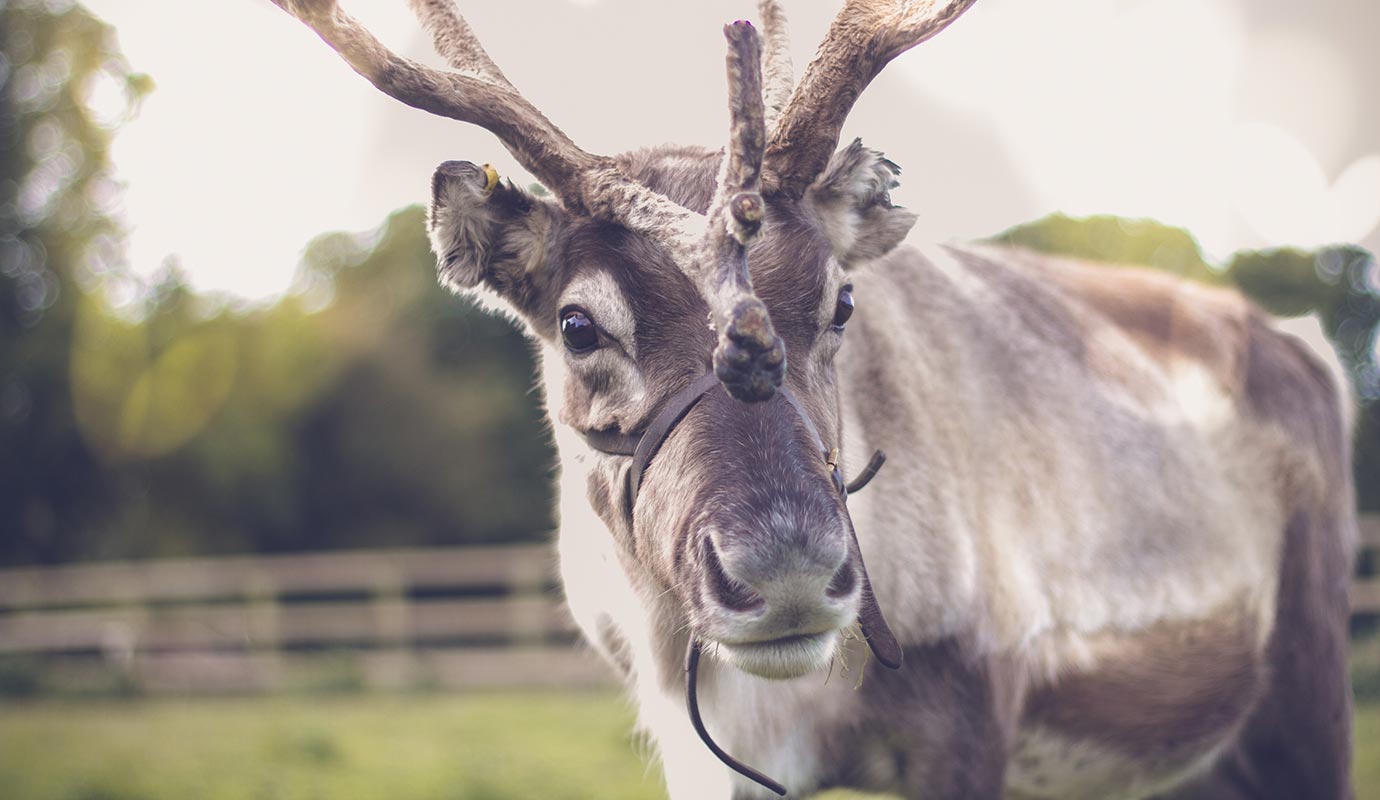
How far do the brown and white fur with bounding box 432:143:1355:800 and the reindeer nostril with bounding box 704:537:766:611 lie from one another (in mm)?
58

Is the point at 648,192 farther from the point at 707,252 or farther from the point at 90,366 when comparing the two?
the point at 90,366

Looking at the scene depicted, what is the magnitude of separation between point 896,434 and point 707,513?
3.85ft

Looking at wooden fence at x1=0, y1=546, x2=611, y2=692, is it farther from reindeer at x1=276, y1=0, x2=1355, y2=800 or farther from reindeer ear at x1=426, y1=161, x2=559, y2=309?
reindeer ear at x1=426, y1=161, x2=559, y2=309

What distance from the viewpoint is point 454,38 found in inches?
115


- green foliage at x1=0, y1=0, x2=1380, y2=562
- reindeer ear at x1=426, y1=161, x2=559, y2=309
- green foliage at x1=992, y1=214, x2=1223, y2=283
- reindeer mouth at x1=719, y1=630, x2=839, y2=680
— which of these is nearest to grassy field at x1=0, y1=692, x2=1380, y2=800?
reindeer mouth at x1=719, y1=630, x2=839, y2=680

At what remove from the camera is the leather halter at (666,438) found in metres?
2.28

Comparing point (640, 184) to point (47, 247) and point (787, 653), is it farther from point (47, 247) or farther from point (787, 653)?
point (47, 247)

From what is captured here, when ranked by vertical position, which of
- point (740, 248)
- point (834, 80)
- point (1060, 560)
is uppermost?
point (834, 80)

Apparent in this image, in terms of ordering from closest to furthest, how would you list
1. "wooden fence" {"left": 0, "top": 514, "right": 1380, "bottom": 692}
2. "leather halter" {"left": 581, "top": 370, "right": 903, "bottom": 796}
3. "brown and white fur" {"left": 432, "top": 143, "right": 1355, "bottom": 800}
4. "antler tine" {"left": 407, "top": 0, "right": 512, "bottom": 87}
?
"leather halter" {"left": 581, "top": 370, "right": 903, "bottom": 796}, "brown and white fur" {"left": 432, "top": 143, "right": 1355, "bottom": 800}, "antler tine" {"left": 407, "top": 0, "right": 512, "bottom": 87}, "wooden fence" {"left": 0, "top": 514, "right": 1380, "bottom": 692}

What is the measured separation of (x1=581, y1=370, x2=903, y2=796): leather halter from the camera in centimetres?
228

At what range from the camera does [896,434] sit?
3135 millimetres

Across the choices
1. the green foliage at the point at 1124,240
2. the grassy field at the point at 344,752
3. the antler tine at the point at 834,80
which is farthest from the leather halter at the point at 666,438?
the green foliage at the point at 1124,240

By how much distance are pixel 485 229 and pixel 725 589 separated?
42.1 inches

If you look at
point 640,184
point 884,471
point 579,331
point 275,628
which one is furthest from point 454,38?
point 275,628
